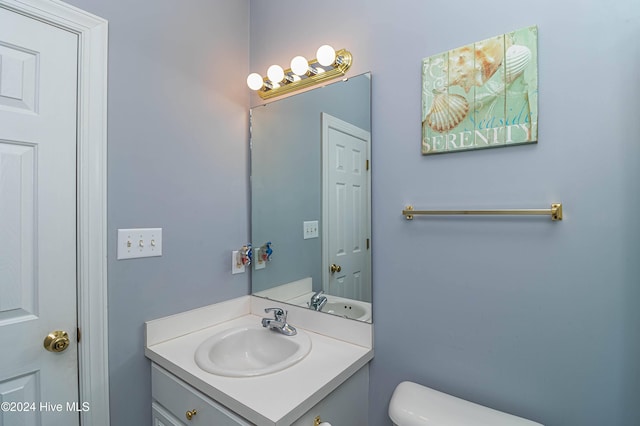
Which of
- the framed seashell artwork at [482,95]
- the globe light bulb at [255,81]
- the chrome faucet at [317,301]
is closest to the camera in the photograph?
the framed seashell artwork at [482,95]

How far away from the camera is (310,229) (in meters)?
1.45

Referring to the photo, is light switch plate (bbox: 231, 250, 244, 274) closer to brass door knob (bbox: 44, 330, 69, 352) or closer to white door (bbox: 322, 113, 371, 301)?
white door (bbox: 322, 113, 371, 301)

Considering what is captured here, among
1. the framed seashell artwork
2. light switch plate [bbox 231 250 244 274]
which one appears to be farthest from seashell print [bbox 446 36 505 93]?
light switch plate [bbox 231 250 244 274]

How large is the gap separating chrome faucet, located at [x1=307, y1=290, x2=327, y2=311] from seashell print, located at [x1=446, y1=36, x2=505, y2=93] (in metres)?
1.01

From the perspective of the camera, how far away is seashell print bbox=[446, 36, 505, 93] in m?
0.96

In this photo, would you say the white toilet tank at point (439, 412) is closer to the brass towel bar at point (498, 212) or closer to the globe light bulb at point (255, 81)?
the brass towel bar at point (498, 212)

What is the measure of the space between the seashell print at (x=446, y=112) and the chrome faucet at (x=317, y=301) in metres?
0.85

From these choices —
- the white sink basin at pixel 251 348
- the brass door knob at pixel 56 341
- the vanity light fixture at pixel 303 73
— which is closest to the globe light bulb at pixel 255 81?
the vanity light fixture at pixel 303 73

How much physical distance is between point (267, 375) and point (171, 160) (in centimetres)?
97

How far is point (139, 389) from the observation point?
123 centimetres

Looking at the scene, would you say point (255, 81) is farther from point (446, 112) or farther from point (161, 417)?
point (161, 417)

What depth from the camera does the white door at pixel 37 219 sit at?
0.96m

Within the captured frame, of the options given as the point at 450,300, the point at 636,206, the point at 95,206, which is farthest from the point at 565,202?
the point at 95,206

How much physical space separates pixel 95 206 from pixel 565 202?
1561 millimetres
